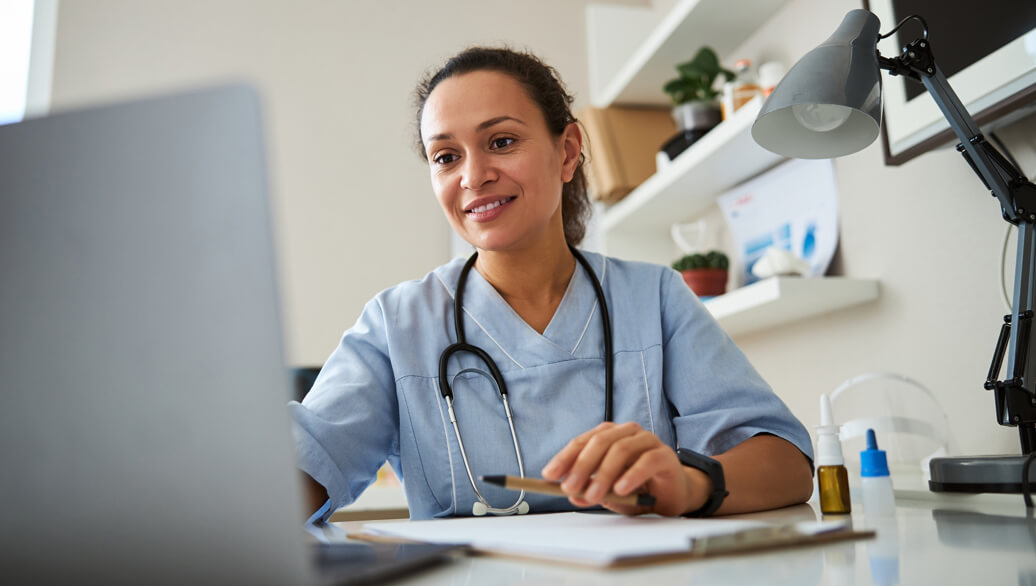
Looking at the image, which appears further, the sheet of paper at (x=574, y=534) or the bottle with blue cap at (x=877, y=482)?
the bottle with blue cap at (x=877, y=482)

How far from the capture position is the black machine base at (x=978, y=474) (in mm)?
858

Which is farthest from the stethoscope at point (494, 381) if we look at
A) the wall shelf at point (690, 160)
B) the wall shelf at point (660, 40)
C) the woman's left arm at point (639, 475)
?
the wall shelf at point (660, 40)

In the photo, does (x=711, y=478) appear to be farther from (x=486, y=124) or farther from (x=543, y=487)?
(x=486, y=124)

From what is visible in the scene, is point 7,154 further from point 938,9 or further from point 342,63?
point 342,63

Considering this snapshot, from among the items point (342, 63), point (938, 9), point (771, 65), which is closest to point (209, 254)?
point (938, 9)

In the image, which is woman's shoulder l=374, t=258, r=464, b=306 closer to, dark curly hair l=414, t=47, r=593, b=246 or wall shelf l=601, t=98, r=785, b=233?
dark curly hair l=414, t=47, r=593, b=246

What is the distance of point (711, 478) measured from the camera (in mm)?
763

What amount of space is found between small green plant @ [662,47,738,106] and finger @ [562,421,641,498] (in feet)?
4.81

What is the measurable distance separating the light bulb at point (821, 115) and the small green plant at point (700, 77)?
0.91 meters

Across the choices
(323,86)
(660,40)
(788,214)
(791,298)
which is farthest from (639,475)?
(323,86)

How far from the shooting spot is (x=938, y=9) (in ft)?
4.02

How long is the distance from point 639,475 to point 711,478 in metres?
0.14

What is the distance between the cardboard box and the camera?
229 centimetres

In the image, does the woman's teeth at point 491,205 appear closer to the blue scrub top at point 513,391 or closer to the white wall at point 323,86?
the blue scrub top at point 513,391
